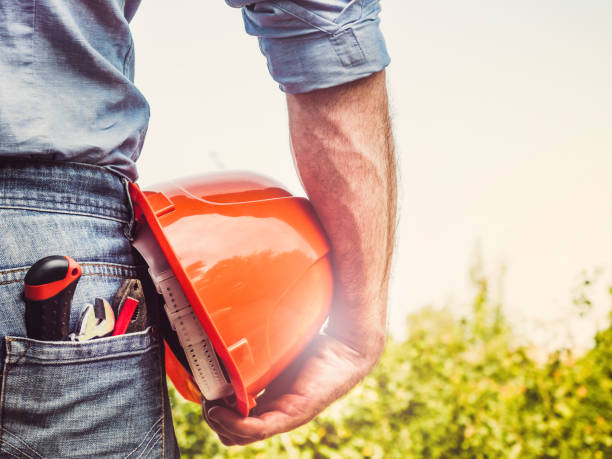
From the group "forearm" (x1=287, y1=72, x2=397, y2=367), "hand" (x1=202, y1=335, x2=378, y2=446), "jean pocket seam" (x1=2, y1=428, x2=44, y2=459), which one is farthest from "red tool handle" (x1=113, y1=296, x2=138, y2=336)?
"forearm" (x1=287, y1=72, x2=397, y2=367)

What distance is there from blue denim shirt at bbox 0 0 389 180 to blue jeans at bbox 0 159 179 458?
6 cm

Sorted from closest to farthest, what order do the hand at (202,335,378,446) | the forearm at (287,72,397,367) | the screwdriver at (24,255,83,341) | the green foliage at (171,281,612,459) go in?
1. the screwdriver at (24,255,83,341)
2. the forearm at (287,72,397,367)
3. the hand at (202,335,378,446)
4. the green foliage at (171,281,612,459)

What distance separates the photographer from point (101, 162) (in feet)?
3.25

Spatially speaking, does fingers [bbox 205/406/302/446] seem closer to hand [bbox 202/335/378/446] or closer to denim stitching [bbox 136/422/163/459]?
hand [bbox 202/335/378/446]

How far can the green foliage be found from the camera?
3332mm

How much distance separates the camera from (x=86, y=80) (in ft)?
3.15

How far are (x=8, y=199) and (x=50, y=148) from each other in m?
0.12

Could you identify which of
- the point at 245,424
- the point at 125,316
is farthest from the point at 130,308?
the point at 245,424

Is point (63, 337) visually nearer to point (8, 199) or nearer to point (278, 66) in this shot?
point (8, 199)

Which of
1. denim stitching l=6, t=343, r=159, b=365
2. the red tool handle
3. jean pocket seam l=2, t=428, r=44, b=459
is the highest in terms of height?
the red tool handle

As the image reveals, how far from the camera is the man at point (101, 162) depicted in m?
0.89

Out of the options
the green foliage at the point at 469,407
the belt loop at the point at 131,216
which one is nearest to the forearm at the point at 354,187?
the belt loop at the point at 131,216

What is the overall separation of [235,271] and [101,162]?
0.36m

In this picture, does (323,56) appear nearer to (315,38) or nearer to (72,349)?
(315,38)
